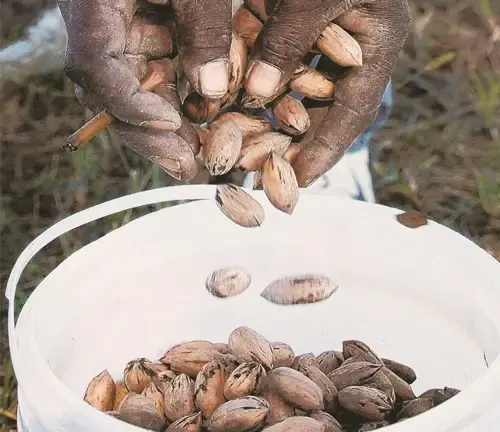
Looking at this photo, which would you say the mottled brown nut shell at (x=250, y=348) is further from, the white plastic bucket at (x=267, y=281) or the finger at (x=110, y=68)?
the finger at (x=110, y=68)

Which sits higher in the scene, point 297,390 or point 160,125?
point 160,125

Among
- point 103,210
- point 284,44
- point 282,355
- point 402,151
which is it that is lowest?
point 402,151

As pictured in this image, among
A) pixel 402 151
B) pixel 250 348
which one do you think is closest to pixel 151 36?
pixel 250 348

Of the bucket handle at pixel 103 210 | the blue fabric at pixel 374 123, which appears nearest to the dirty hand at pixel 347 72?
the bucket handle at pixel 103 210

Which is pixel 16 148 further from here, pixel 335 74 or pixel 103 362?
pixel 335 74

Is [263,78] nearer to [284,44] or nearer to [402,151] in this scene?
[284,44]
